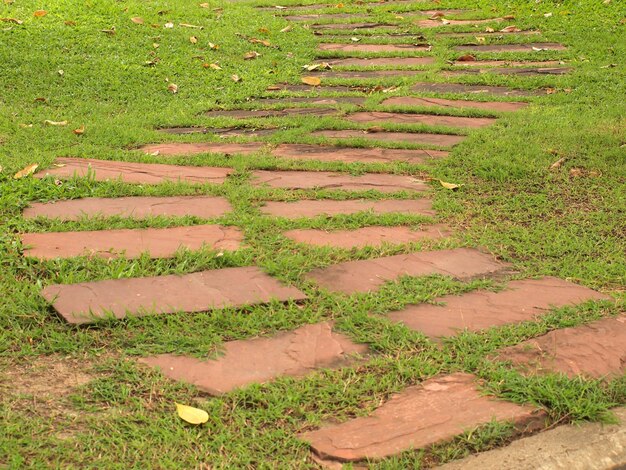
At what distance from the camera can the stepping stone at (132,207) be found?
326cm

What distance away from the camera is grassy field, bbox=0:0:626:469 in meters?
2.08

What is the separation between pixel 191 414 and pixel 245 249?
1.00 metres

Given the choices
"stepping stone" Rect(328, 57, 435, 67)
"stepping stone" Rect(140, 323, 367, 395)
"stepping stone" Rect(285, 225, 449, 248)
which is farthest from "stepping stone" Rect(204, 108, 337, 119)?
"stepping stone" Rect(140, 323, 367, 395)

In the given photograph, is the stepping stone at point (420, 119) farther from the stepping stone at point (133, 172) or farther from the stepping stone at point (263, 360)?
the stepping stone at point (263, 360)

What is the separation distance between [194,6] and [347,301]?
228 inches

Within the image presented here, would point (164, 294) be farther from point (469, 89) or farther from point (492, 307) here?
point (469, 89)

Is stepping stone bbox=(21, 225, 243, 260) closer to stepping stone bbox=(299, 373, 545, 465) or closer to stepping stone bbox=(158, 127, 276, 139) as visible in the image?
stepping stone bbox=(299, 373, 545, 465)

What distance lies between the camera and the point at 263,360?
2367 mm

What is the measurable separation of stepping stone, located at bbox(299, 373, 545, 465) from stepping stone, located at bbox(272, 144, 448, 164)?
2.10 metres

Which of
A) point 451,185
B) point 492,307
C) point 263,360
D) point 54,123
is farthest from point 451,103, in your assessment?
point 263,360

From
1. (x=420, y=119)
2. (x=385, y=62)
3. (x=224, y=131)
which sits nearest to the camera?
(x=224, y=131)

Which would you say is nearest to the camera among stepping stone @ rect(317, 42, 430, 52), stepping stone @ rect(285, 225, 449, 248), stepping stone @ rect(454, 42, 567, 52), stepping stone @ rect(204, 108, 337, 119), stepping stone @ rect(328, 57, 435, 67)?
stepping stone @ rect(285, 225, 449, 248)

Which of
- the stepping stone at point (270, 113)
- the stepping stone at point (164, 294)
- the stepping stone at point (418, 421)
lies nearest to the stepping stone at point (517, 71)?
the stepping stone at point (270, 113)

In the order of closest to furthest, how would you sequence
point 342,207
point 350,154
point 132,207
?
point 132,207 → point 342,207 → point 350,154
